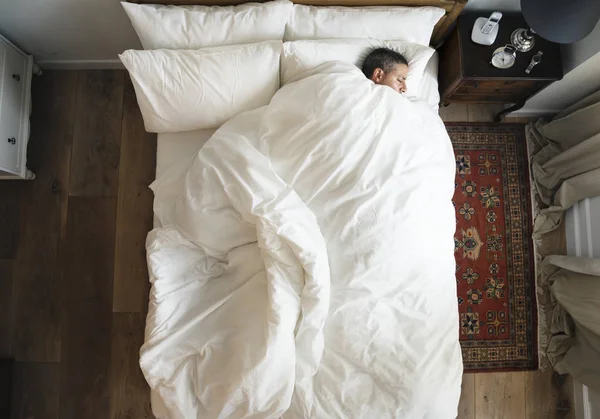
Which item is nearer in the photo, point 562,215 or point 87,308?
point 87,308

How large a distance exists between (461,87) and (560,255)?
2.89 ft

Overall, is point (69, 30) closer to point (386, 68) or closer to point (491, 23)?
point (386, 68)

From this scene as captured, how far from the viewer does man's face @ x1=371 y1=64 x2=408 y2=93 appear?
1.33m

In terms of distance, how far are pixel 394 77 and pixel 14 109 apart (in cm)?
149

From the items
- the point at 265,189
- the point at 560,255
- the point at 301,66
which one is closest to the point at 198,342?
the point at 265,189

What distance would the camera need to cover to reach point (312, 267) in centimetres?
108

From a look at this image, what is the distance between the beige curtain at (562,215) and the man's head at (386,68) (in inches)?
32.3

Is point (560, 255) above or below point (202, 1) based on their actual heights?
below

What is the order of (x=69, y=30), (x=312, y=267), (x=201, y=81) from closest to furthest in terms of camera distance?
1. (x=312, y=267)
2. (x=201, y=81)
3. (x=69, y=30)

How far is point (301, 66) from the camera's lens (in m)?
1.33

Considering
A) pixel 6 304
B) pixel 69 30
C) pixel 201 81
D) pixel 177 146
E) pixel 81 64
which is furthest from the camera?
pixel 81 64

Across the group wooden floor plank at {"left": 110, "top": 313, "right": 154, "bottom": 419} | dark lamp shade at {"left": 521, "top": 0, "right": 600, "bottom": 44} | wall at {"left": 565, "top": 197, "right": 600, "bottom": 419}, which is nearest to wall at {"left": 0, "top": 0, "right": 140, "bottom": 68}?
wooden floor plank at {"left": 110, "top": 313, "right": 154, "bottom": 419}

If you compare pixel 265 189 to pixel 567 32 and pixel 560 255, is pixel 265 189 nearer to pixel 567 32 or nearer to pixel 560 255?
pixel 567 32

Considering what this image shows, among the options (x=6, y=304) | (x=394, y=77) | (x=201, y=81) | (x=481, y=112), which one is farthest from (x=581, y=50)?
(x=6, y=304)
